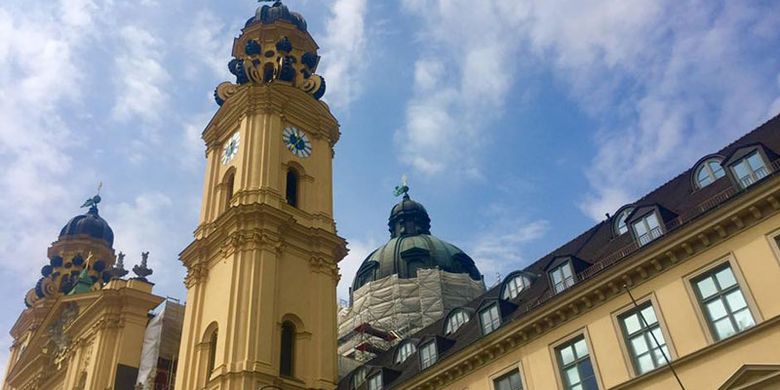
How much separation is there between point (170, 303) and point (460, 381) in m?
24.5

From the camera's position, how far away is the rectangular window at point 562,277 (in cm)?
2412

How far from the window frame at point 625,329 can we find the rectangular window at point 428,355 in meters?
8.53

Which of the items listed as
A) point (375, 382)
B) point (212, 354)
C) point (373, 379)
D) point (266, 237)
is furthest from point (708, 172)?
point (212, 354)

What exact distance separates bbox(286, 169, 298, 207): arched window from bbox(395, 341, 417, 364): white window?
913 cm

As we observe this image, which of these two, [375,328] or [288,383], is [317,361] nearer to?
[288,383]

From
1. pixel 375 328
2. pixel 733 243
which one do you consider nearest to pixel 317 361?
pixel 733 243

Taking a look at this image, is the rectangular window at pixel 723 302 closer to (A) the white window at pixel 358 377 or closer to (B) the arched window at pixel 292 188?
(A) the white window at pixel 358 377

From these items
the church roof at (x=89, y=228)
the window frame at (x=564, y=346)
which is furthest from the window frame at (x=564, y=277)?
the church roof at (x=89, y=228)

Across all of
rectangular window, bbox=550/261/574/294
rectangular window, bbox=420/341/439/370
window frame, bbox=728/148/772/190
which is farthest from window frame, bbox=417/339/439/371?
window frame, bbox=728/148/772/190

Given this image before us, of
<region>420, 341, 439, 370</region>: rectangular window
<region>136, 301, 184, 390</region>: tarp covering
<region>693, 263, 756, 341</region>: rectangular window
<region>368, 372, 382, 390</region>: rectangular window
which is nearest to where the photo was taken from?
<region>693, 263, 756, 341</region>: rectangular window

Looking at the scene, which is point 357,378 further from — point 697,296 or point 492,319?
point 697,296

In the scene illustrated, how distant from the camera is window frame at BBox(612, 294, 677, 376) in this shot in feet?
65.0

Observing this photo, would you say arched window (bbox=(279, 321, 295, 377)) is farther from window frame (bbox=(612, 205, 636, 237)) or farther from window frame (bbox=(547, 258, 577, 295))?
window frame (bbox=(612, 205, 636, 237))

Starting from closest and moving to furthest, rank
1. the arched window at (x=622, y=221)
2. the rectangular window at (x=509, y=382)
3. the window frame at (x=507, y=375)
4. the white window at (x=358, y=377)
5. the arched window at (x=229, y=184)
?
the window frame at (x=507, y=375) < the rectangular window at (x=509, y=382) < the arched window at (x=622, y=221) < the white window at (x=358, y=377) < the arched window at (x=229, y=184)
